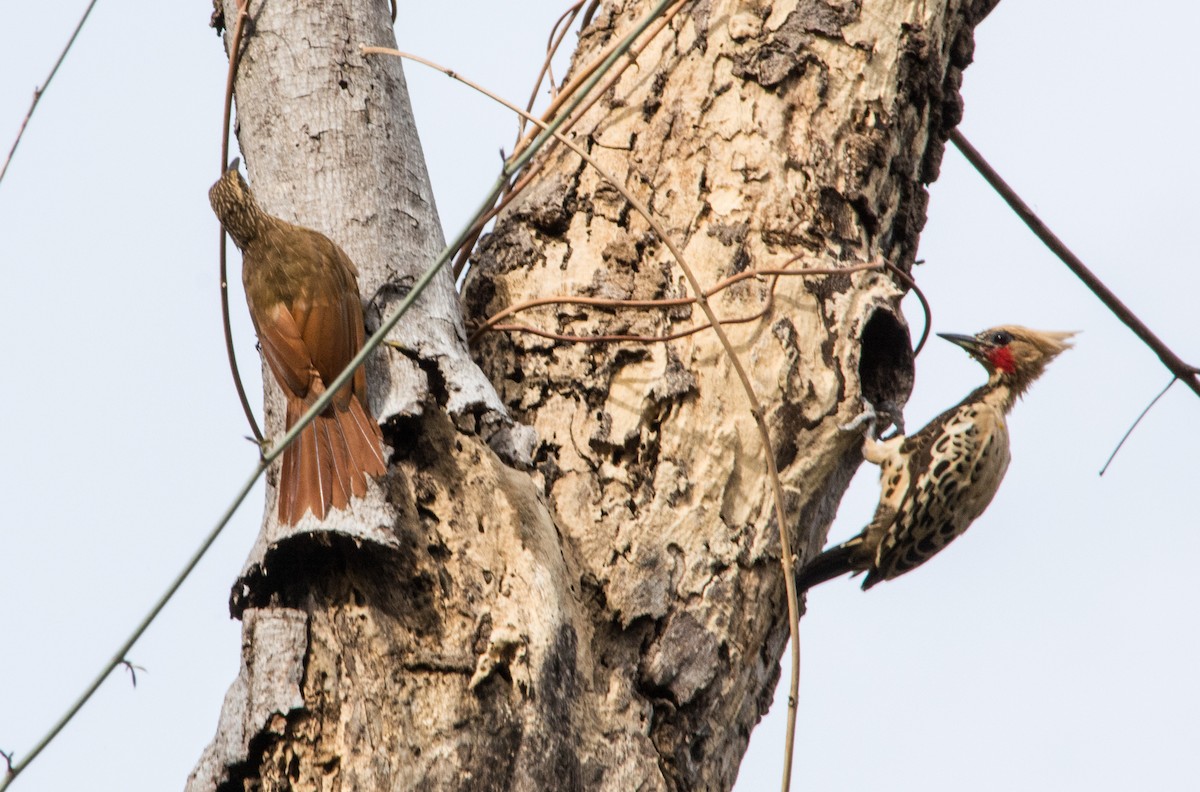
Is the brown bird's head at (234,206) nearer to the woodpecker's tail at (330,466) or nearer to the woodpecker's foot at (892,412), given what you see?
the woodpecker's tail at (330,466)

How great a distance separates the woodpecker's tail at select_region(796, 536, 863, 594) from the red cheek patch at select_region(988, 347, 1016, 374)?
1.10m

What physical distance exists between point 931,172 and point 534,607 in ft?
6.21

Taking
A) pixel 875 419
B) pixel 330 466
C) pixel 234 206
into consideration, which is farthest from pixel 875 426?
pixel 234 206

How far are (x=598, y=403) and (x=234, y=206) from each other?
56.5 inches

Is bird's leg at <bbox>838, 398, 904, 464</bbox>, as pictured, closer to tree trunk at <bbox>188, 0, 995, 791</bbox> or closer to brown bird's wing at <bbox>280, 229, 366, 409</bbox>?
tree trunk at <bbox>188, 0, 995, 791</bbox>

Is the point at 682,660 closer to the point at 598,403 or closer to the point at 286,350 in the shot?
the point at 598,403

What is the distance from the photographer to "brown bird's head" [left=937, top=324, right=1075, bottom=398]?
4883 millimetres

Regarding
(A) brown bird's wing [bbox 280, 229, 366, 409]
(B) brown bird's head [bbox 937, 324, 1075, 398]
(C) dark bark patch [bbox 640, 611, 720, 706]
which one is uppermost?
(B) brown bird's head [bbox 937, 324, 1075, 398]

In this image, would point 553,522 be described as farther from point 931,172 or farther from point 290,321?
point 931,172

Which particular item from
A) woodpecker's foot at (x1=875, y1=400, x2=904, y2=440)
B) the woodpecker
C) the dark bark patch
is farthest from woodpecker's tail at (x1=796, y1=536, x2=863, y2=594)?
the dark bark patch

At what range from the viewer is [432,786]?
2252 millimetres

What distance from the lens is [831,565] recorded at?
12.6 feet

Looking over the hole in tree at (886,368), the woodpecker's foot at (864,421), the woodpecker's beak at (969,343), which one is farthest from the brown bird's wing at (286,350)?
the woodpecker's beak at (969,343)

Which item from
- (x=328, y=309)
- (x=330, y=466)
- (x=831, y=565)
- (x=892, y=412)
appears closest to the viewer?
(x=330, y=466)
